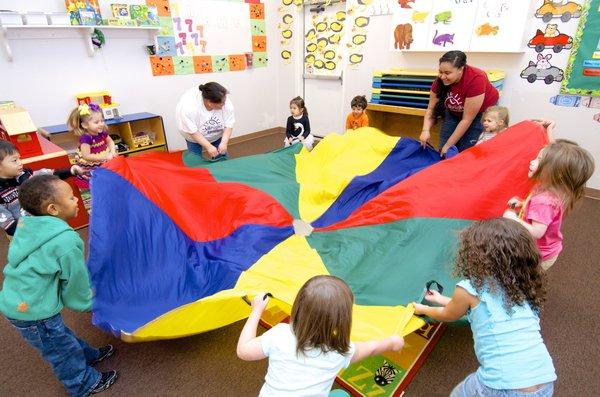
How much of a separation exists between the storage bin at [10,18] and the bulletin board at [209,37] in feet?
4.22

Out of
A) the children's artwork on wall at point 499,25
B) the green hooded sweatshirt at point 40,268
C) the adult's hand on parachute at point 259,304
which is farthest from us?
the children's artwork on wall at point 499,25

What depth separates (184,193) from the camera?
7.36 feet

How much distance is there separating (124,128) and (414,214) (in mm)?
3432

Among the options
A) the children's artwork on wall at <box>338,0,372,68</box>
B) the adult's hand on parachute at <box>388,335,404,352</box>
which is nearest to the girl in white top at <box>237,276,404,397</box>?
the adult's hand on parachute at <box>388,335,404,352</box>

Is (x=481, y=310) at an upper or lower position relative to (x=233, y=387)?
A: upper

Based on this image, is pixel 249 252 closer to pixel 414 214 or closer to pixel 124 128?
pixel 414 214

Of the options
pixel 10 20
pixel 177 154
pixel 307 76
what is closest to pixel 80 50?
pixel 10 20

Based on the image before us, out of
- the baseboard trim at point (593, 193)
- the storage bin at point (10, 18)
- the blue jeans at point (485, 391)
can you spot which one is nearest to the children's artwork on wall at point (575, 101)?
the baseboard trim at point (593, 193)

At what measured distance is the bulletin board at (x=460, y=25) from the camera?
324 centimetres

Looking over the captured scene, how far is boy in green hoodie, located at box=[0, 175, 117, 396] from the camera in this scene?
1.28m

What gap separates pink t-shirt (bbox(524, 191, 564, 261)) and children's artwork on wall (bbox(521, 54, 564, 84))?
2467 millimetres

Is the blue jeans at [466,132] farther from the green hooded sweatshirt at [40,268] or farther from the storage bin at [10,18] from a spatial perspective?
the storage bin at [10,18]

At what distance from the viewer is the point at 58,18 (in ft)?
10.6

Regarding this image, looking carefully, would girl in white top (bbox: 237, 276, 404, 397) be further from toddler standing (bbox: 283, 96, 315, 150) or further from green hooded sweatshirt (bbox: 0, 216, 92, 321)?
toddler standing (bbox: 283, 96, 315, 150)
